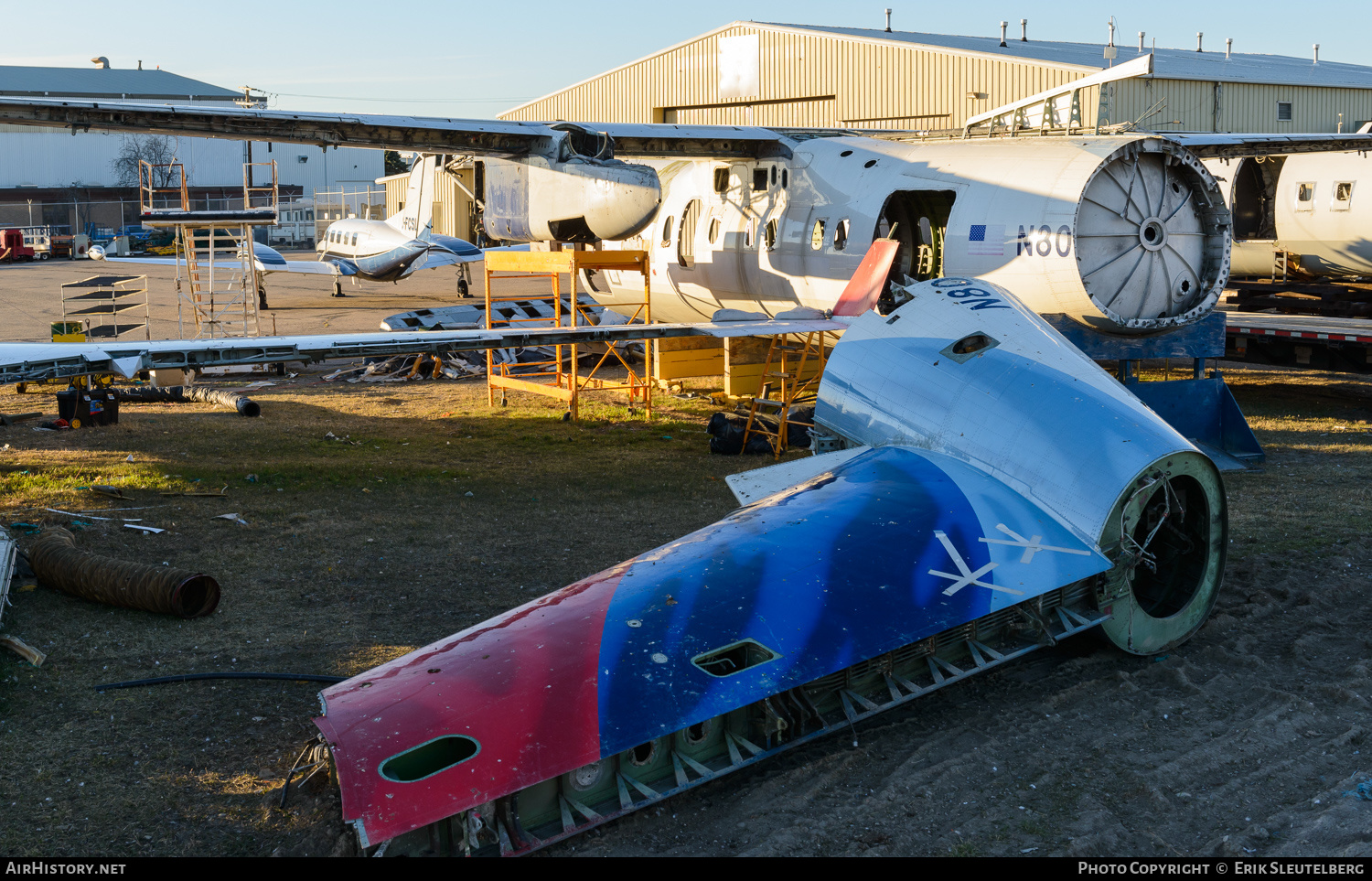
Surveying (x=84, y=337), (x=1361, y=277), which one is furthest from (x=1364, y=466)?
(x=84, y=337)

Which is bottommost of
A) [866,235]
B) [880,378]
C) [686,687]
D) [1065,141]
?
[686,687]

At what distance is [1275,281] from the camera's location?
88.7ft

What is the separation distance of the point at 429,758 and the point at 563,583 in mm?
5265

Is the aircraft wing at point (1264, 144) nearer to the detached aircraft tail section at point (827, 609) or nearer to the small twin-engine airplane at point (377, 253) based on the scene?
the detached aircraft tail section at point (827, 609)

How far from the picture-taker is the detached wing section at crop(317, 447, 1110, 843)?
5398mm

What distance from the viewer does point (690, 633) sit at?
20.3 ft

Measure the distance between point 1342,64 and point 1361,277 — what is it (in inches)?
1179

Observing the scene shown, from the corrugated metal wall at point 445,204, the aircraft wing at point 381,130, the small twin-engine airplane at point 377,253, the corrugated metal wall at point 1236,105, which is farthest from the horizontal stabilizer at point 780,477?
the corrugated metal wall at point 445,204

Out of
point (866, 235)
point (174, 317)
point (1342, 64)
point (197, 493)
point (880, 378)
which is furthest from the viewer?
point (1342, 64)

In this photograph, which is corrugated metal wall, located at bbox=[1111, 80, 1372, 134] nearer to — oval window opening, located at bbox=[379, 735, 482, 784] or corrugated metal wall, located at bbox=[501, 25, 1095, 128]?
corrugated metal wall, located at bbox=[501, 25, 1095, 128]

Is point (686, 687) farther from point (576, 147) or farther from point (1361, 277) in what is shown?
point (1361, 277)

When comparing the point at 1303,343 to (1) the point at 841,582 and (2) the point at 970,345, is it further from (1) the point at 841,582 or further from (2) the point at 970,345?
(1) the point at 841,582

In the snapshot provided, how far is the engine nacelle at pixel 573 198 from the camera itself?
17141 millimetres

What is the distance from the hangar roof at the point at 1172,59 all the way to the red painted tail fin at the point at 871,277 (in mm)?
23090
